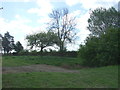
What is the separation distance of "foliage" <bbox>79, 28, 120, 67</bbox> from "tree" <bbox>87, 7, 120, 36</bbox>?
21.2 meters

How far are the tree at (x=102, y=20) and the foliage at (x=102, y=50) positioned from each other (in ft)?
69.6

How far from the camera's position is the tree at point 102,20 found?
49.5 meters

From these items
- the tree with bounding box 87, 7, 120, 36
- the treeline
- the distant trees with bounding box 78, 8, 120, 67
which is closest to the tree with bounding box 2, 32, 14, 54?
the treeline

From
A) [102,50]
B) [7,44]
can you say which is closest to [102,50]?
[102,50]

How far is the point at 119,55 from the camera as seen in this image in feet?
83.6

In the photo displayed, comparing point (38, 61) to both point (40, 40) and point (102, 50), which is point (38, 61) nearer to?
point (102, 50)

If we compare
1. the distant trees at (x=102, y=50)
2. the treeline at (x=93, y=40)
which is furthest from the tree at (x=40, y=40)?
the distant trees at (x=102, y=50)

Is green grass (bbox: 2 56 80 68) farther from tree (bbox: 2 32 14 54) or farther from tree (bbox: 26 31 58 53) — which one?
tree (bbox: 2 32 14 54)

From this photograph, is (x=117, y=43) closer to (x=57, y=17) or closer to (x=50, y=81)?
(x=50, y=81)

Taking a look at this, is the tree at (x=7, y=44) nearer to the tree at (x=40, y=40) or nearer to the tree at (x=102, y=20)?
the tree at (x=40, y=40)

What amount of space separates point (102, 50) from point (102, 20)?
25.9m

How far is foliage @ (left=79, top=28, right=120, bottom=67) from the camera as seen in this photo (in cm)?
2527

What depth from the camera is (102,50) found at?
26.2 m

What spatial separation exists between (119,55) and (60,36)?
97.3 feet
